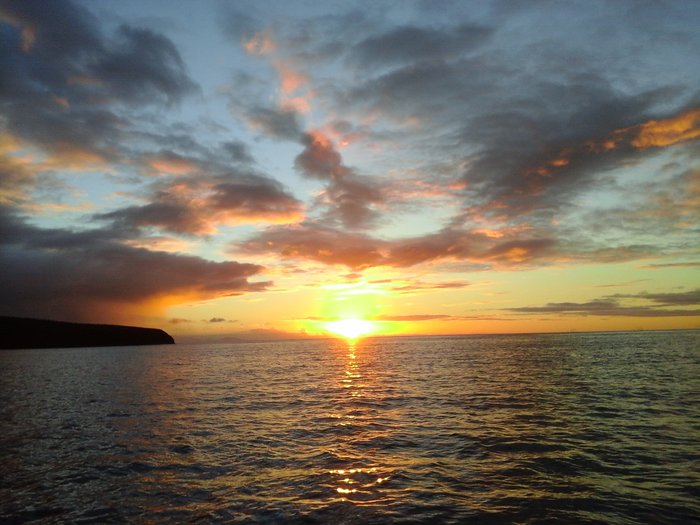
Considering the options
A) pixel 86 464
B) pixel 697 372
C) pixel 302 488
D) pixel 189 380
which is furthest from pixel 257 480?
pixel 697 372

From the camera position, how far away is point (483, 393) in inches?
1709

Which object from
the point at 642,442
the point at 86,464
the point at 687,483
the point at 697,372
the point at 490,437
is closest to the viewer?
the point at 687,483

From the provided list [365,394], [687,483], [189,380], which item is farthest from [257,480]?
[189,380]

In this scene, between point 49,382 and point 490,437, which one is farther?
point 49,382

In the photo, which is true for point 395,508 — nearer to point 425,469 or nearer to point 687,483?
point 425,469

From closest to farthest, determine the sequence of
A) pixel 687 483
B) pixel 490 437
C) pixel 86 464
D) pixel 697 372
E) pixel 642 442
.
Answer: pixel 687 483, pixel 86 464, pixel 642 442, pixel 490 437, pixel 697 372

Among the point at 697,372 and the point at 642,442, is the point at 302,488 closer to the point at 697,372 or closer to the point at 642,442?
the point at 642,442

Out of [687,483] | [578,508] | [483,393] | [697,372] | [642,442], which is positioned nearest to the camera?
[578,508]

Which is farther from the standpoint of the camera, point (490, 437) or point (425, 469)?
point (490, 437)

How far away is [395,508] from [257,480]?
21.9 feet

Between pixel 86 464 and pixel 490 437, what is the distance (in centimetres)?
2250

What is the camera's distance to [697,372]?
56750mm

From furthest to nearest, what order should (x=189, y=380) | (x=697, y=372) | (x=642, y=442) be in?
1. (x=189, y=380)
2. (x=697, y=372)
3. (x=642, y=442)

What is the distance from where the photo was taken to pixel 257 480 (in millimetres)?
18359
